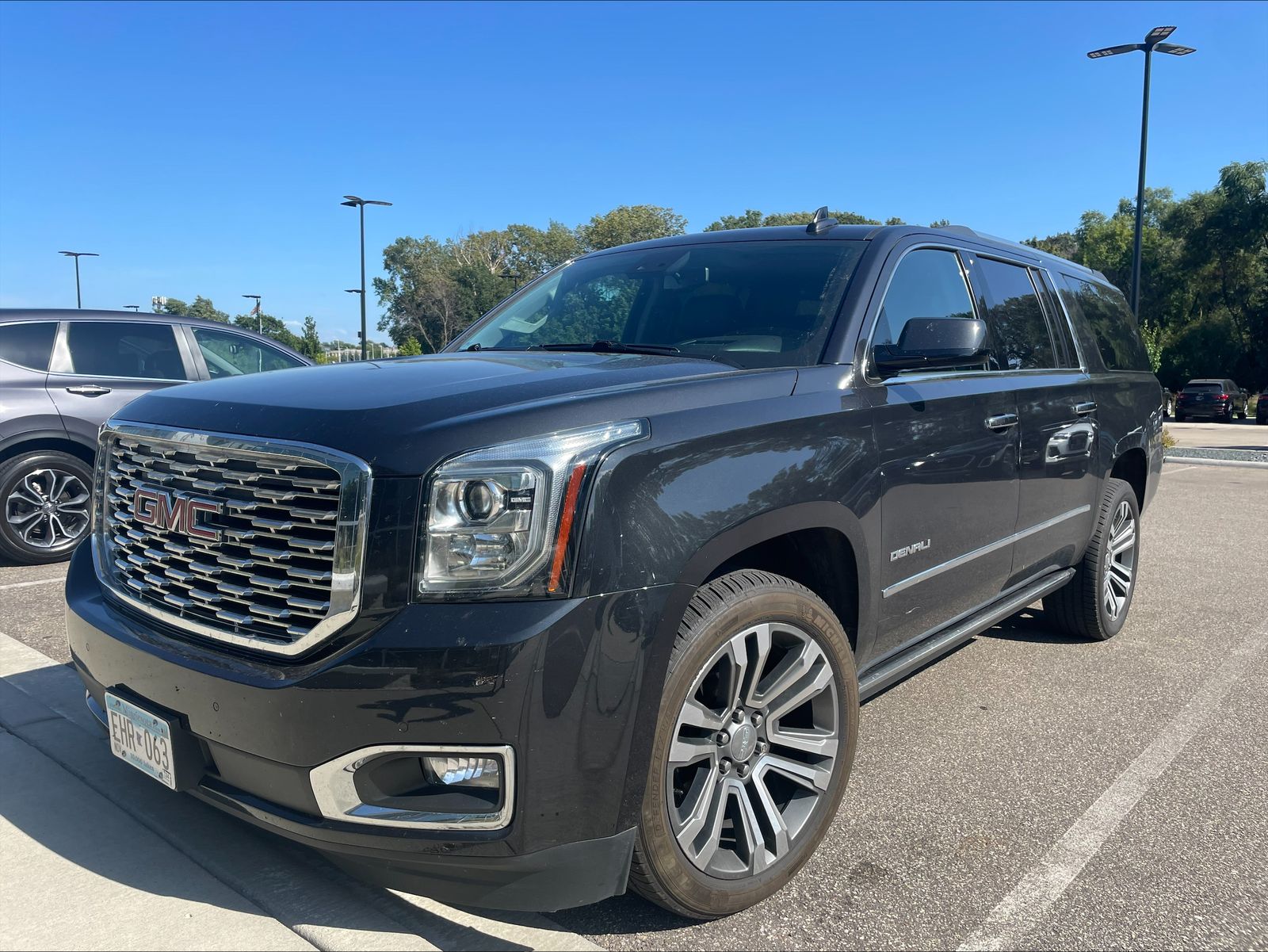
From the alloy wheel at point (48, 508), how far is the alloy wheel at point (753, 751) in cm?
601

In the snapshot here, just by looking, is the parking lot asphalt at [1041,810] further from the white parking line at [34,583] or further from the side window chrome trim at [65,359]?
the side window chrome trim at [65,359]

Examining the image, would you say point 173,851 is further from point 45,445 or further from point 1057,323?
point 45,445

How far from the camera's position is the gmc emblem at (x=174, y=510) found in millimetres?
2383

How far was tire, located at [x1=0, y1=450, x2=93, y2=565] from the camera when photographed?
660 centimetres

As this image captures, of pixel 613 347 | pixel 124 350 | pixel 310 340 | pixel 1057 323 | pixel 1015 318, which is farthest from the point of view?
pixel 310 340

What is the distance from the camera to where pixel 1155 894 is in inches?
105

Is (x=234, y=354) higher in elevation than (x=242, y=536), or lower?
higher

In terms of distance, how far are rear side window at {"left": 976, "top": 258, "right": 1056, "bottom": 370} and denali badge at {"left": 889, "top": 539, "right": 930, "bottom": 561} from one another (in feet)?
3.71

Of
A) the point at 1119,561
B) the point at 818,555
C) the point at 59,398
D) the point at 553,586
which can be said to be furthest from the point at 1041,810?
the point at 59,398

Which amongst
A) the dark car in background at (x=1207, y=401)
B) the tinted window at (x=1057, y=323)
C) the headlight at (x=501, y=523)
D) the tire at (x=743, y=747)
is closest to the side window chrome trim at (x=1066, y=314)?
the tinted window at (x=1057, y=323)

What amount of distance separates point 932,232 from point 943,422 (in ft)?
2.97

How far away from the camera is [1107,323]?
17.4ft

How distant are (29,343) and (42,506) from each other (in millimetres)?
1169

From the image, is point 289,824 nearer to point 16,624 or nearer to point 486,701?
point 486,701
